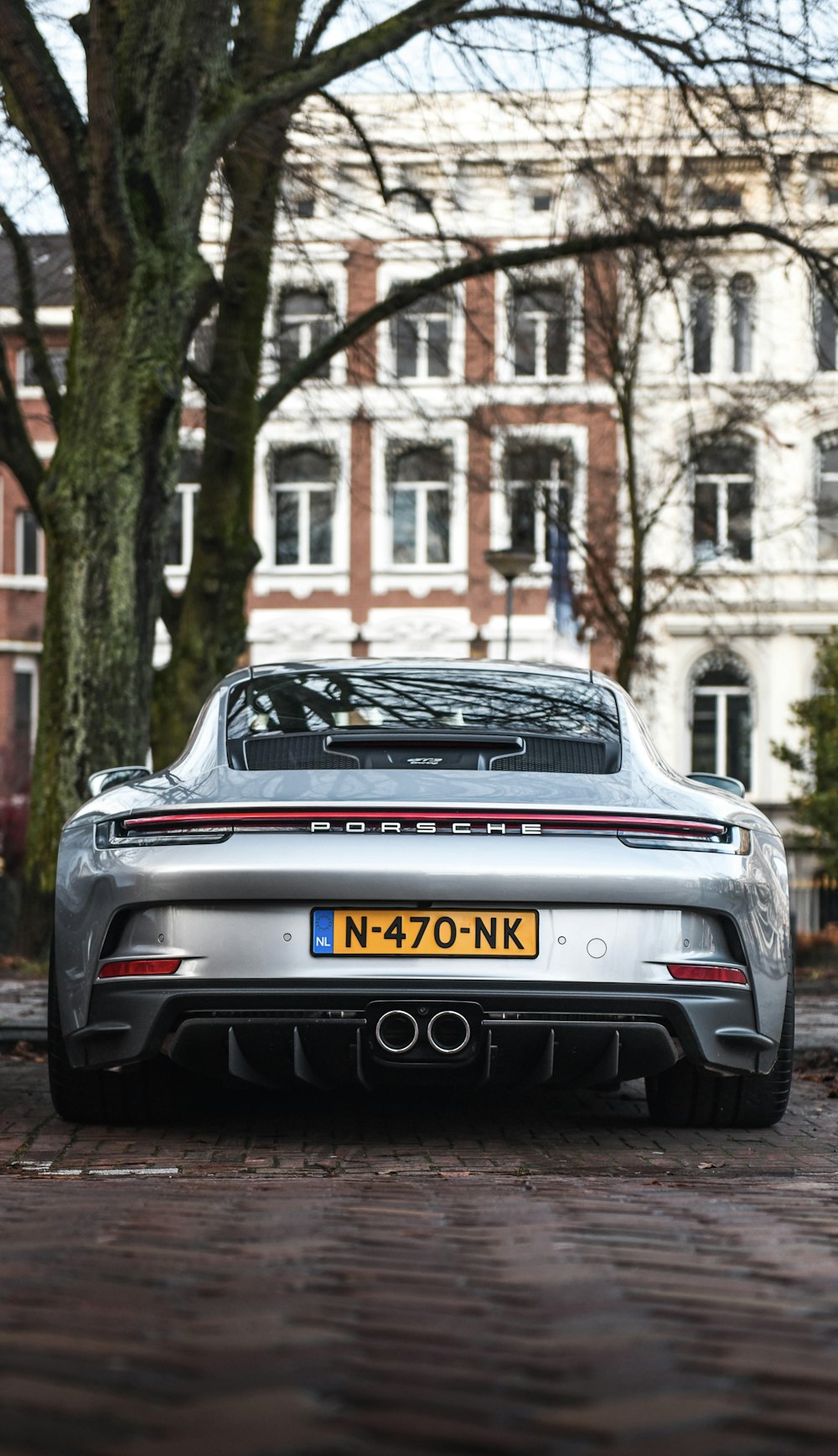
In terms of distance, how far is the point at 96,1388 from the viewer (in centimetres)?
219

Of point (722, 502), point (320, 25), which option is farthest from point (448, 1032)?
point (722, 502)

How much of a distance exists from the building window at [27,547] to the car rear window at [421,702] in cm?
3761

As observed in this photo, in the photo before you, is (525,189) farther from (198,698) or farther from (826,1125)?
(826,1125)

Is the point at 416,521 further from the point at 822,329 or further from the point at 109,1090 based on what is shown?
the point at 109,1090

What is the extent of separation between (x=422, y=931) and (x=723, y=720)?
37279 mm

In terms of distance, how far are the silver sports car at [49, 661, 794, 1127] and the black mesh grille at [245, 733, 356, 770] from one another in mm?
180

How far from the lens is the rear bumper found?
5129 mm

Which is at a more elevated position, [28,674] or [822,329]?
[822,329]

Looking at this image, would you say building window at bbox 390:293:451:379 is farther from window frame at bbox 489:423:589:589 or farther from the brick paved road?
the brick paved road

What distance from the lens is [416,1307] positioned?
106 inches

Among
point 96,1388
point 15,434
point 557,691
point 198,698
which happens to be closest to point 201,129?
point 15,434

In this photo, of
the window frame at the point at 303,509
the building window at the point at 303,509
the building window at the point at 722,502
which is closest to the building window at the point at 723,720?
the building window at the point at 722,502

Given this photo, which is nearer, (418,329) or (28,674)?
(418,329)

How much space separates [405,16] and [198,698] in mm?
6579
